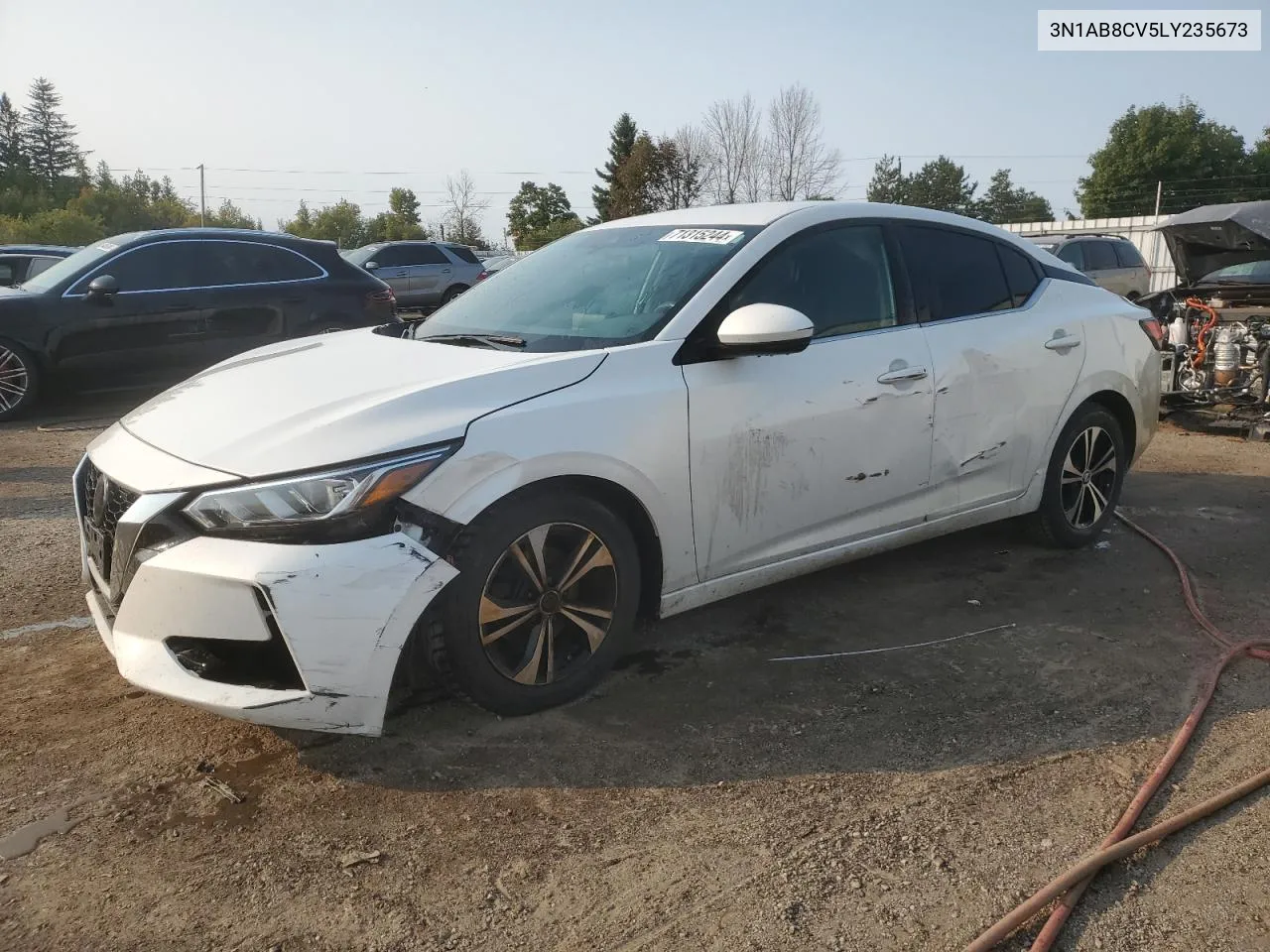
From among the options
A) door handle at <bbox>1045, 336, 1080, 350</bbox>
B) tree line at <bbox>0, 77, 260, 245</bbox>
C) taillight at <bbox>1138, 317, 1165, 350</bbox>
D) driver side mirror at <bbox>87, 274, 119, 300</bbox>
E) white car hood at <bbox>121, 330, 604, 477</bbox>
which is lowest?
white car hood at <bbox>121, 330, 604, 477</bbox>

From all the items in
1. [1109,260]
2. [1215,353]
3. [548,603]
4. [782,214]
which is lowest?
→ [548,603]

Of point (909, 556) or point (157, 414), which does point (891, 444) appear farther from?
point (157, 414)

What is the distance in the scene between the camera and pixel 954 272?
4.33 metres

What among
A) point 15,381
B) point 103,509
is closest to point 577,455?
point 103,509

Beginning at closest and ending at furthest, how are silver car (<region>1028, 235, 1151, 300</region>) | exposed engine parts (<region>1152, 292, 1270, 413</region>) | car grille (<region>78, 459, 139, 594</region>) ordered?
car grille (<region>78, 459, 139, 594</region>) → exposed engine parts (<region>1152, 292, 1270, 413</region>) → silver car (<region>1028, 235, 1151, 300</region>)

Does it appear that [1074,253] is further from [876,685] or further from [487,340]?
[487,340]

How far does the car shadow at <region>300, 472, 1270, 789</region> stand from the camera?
9.64 feet

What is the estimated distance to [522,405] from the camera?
2982mm

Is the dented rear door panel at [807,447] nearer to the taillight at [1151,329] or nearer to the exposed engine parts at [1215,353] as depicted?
the taillight at [1151,329]

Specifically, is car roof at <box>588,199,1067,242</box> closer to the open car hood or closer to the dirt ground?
the dirt ground

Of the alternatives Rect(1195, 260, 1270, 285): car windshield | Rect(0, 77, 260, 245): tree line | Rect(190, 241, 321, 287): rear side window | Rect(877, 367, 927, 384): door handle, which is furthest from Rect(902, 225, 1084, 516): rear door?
Rect(0, 77, 260, 245): tree line

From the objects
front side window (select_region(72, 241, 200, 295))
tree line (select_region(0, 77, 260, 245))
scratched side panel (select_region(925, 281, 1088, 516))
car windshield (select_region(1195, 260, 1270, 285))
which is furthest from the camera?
tree line (select_region(0, 77, 260, 245))

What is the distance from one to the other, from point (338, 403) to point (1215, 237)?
7.85 metres

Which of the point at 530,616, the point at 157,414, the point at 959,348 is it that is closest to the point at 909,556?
the point at 959,348
